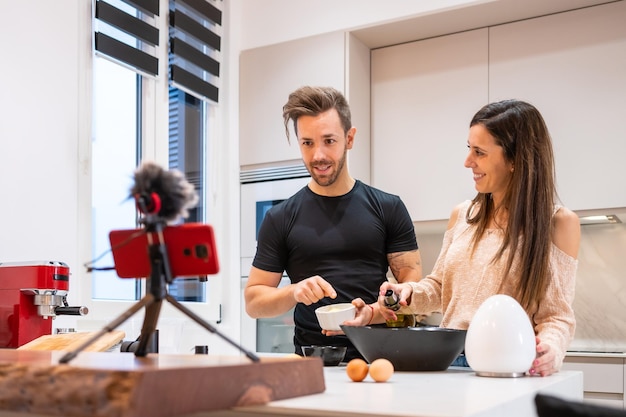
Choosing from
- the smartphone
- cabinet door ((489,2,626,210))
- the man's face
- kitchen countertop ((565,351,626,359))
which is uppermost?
cabinet door ((489,2,626,210))

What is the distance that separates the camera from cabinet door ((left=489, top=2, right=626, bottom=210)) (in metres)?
3.25

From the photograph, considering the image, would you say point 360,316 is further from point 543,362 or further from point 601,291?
point 601,291

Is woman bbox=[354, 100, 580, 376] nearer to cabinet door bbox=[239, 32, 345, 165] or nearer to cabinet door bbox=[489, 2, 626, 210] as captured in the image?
cabinet door bbox=[489, 2, 626, 210]

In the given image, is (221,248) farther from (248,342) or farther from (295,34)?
(295,34)

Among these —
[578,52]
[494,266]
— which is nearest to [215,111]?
[578,52]

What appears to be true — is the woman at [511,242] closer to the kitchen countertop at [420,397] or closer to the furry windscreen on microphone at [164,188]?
the kitchen countertop at [420,397]

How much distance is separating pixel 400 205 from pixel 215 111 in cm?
182

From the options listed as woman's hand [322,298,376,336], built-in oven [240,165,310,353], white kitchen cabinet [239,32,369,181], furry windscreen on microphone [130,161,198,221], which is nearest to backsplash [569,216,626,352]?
white kitchen cabinet [239,32,369,181]

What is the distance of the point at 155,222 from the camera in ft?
3.18

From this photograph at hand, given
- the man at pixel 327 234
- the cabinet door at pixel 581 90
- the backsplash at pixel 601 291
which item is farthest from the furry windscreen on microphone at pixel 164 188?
the backsplash at pixel 601 291

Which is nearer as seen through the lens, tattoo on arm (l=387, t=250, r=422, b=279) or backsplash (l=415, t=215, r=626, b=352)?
tattoo on arm (l=387, t=250, r=422, b=279)

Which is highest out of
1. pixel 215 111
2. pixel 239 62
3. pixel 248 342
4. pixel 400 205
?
pixel 239 62

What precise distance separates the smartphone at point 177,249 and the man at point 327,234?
116 centimetres

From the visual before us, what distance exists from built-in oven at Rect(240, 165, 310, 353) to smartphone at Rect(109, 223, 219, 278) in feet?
8.63
